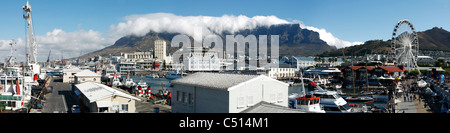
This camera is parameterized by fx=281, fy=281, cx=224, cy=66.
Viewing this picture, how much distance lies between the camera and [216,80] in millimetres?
10805

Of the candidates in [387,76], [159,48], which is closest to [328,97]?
[387,76]

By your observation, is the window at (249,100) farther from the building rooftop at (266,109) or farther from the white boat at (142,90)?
the white boat at (142,90)

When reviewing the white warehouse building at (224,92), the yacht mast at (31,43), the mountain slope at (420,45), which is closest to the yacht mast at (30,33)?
the yacht mast at (31,43)

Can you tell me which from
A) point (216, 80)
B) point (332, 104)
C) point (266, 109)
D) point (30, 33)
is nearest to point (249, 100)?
point (266, 109)

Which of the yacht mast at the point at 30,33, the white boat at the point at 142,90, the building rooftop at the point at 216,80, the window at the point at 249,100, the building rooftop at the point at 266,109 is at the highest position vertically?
the yacht mast at the point at 30,33

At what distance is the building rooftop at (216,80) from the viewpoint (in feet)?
32.6

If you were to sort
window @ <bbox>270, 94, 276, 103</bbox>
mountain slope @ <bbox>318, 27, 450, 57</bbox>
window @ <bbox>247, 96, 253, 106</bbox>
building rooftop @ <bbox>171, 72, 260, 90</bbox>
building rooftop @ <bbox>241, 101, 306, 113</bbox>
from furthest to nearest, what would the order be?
mountain slope @ <bbox>318, 27, 450, 57</bbox> < window @ <bbox>270, 94, 276, 103</bbox> < window @ <bbox>247, 96, 253, 106</bbox> < building rooftop @ <bbox>171, 72, 260, 90</bbox> < building rooftop @ <bbox>241, 101, 306, 113</bbox>

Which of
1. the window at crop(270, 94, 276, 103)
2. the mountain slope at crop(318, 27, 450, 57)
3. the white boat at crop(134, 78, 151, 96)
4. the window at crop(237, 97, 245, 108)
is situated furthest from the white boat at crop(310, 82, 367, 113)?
the mountain slope at crop(318, 27, 450, 57)

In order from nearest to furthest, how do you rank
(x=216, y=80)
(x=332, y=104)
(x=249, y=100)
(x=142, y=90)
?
(x=249, y=100) < (x=216, y=80) < (x=332, y=104) < (x=142, y=90)

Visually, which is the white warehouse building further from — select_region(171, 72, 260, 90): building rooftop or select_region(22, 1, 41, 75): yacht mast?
select_region(22, 1, 41, 75): yacht mast

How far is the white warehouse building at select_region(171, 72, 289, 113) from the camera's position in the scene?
9688 millimetres

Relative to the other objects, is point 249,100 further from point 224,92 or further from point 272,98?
point 272,98

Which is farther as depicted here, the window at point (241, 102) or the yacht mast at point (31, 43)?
the yacht mast at point (31, 43)

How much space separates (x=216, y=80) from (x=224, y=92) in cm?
123
